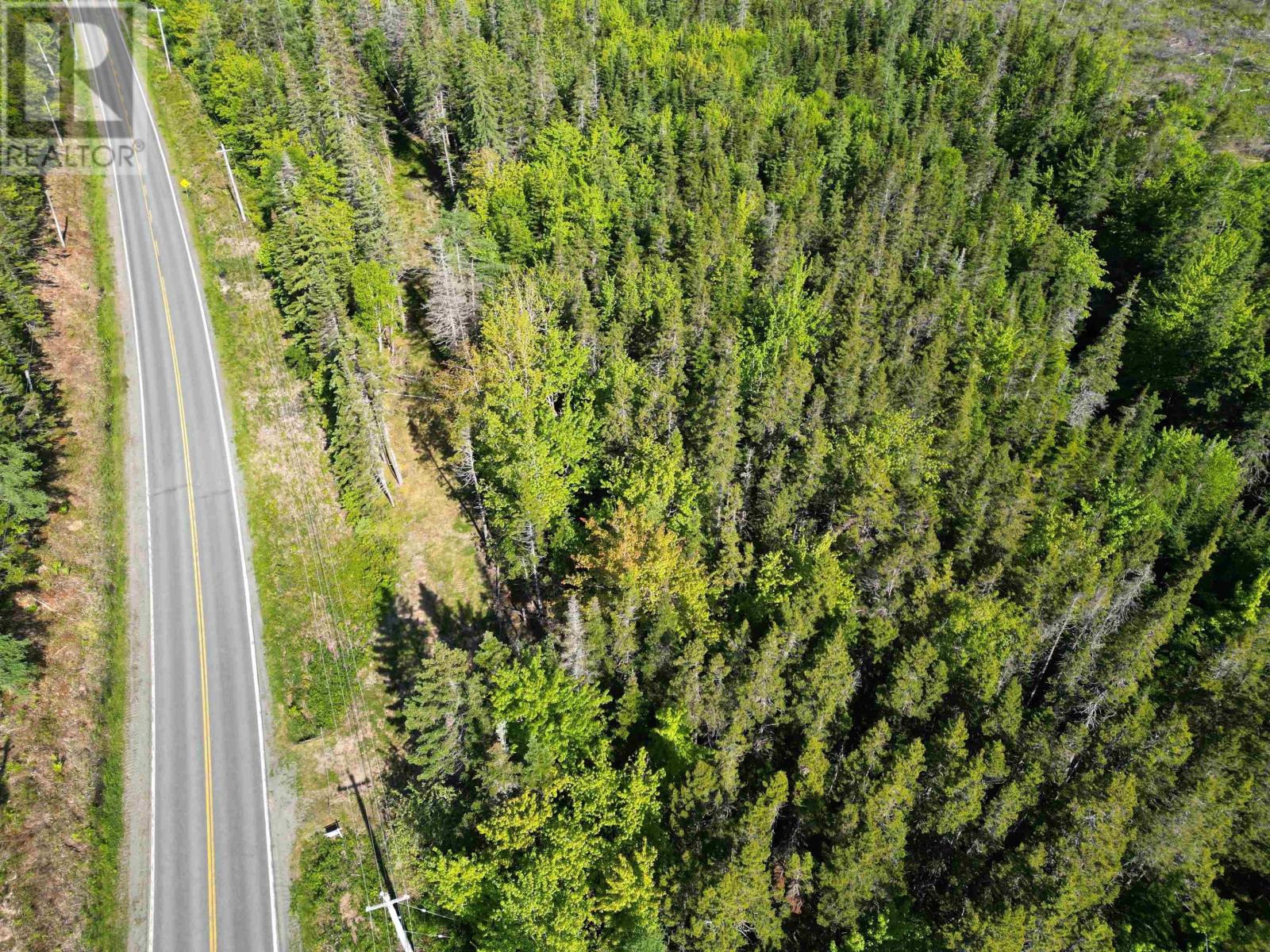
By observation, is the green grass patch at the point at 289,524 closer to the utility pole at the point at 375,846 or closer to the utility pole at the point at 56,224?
the utility pole at the point at 375,846

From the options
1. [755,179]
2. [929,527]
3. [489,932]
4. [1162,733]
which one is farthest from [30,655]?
[755,179]

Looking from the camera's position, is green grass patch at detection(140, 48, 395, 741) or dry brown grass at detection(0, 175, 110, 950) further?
green grass patch at detection(140, 48, 395, 741)

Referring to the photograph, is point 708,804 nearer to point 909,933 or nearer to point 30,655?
point 909,933

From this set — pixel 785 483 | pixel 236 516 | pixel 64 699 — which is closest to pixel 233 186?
pixel 236 516

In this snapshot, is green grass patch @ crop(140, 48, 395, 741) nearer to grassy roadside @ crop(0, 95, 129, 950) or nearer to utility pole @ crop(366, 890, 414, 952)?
grassy roadside @ crop(0, 95, 129, 950)

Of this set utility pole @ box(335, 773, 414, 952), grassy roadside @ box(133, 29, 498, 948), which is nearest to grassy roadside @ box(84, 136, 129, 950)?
grassy roadside @ box(133, 29, 498, 948)

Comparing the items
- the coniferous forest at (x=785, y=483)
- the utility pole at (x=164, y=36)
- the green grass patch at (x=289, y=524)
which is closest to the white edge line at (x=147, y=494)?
the green grass patch at (x=289, y=524)

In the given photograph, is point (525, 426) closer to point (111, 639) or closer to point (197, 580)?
point (197, 580)

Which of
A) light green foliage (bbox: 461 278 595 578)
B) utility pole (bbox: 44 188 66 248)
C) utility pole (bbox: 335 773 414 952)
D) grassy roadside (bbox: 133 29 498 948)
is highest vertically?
utility pole (bbox: 44 188 66 248)
